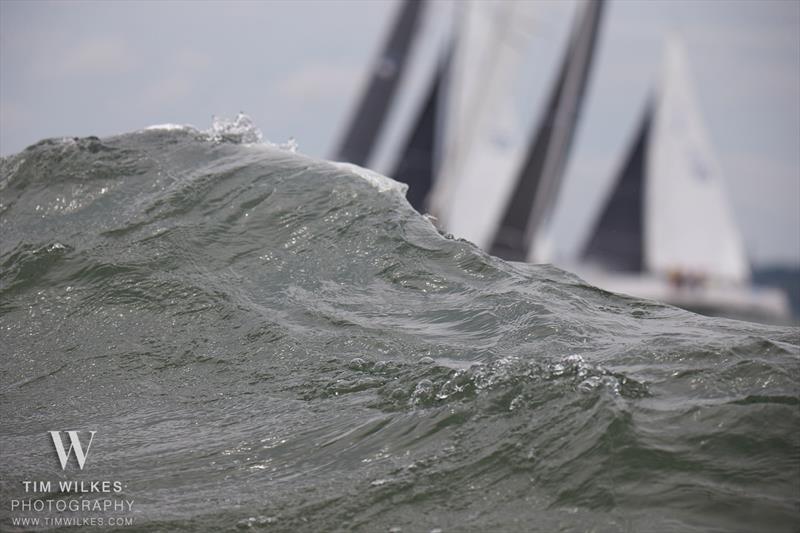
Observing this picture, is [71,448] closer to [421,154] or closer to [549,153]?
[549,153]

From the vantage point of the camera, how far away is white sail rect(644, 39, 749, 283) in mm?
40219

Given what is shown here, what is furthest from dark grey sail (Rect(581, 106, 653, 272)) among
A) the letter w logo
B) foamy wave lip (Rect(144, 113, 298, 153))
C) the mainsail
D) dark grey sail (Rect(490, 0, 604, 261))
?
the letter w logo

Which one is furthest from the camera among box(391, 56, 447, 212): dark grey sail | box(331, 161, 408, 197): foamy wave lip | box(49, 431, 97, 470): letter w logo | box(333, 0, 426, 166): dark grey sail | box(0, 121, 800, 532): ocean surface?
box(333, 0, 426, 166): dark grey sail

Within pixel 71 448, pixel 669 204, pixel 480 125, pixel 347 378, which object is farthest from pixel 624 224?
pixel 71 448

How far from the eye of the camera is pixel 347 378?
3.95 m

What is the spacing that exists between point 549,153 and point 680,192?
13.1 m

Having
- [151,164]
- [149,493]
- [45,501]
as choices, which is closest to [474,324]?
[149,493]

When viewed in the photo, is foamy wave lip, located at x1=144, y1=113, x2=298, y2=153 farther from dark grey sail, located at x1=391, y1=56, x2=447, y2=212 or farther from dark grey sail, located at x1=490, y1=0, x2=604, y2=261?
dark grey sail, located at x1=391, y1=56, x2=447, y2=212

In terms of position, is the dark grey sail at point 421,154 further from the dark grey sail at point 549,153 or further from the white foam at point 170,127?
the white foam at point 170,127

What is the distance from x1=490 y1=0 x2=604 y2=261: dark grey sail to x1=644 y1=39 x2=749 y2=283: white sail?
10.9m

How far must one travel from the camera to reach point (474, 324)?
170 inches

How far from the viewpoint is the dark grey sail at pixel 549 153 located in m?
29.4

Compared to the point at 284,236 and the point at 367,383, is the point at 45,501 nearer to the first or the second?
the point at 367,383

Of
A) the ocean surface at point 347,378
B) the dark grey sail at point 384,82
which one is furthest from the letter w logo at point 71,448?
the dark grey sail at point 384,82
